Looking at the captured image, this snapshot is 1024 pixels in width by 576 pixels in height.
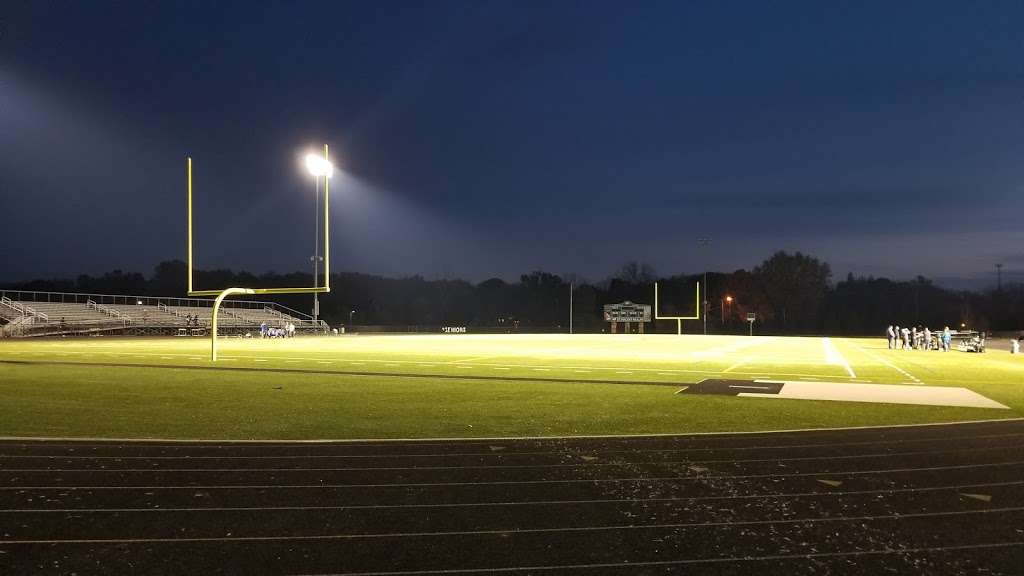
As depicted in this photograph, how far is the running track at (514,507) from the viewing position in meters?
4.64

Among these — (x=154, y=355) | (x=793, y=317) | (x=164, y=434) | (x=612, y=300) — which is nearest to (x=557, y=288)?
(x=612, y=300)

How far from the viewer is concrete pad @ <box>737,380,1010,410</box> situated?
499 inches

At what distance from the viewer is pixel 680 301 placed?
10006 cm

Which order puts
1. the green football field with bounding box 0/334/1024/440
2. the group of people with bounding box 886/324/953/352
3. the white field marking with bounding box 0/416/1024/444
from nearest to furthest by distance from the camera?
1. the white field marking with bounding box 0/416/1024/444
2. the green football field with bounding box 0/334/1024/440
3. the group of people with bounding box 886/324/953/352

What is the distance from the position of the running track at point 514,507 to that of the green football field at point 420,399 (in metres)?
1.24

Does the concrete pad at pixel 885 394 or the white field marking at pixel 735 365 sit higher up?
the concrete pad at pixel 885 394

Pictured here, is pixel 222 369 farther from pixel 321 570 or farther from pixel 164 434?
pixel 321 570

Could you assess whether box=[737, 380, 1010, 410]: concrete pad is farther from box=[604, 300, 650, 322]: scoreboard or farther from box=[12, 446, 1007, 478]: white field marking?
box=[604, 300, 650, 322]: scoreboard

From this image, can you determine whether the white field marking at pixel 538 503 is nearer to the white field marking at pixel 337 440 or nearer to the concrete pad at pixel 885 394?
the white field marking at pixel 337 440

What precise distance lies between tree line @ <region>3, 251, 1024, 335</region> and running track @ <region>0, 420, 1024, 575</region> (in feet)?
244

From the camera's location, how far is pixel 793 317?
9500cm

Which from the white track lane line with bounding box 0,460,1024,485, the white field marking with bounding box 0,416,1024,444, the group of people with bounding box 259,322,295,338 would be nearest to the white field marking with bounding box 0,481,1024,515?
the white track lane line with bounding box 0,460,1024,485

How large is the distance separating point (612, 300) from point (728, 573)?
326 ft

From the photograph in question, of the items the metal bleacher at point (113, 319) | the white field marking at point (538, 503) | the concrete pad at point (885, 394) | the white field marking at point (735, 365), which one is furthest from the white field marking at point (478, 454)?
the metal bleacher at point (113, 319)
